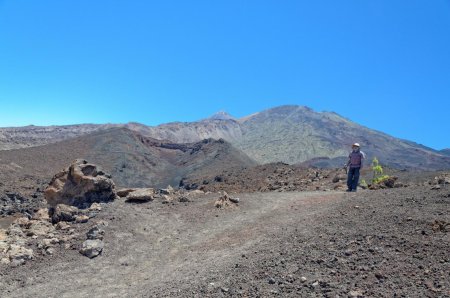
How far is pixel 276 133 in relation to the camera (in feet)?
335

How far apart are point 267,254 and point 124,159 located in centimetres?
4004

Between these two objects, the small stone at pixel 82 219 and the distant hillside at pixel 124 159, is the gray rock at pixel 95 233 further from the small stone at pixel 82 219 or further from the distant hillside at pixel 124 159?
the distant hillside at pixel 124 159

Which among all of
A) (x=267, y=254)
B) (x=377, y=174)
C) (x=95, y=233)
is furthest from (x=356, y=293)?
(x=377, y=174)

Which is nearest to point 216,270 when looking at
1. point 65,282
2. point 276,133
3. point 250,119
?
→ point 65,282

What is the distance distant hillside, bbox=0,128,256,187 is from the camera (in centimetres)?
3872

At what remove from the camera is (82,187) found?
12898 mm

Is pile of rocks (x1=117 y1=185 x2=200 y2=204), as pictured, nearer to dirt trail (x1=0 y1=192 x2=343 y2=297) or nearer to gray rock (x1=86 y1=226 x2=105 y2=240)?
dirt trail (x1=0 y1=192 x2=343 y2=297)

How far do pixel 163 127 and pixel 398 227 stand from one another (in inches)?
3939

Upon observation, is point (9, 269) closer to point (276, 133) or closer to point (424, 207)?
point (424, 207)

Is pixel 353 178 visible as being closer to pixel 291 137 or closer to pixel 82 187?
pixel 82 187

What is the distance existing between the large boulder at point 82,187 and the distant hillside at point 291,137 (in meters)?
47.6

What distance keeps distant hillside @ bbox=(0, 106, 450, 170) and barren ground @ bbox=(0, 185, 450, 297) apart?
→ 4847 cm

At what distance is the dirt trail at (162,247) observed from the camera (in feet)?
25.2

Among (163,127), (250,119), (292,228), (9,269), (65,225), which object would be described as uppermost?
(250,119)
